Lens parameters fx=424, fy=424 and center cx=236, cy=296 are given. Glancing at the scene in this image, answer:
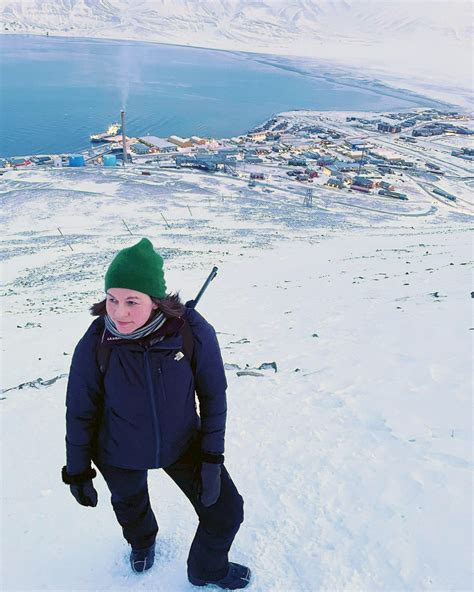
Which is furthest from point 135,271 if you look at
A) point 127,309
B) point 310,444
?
point 310,444

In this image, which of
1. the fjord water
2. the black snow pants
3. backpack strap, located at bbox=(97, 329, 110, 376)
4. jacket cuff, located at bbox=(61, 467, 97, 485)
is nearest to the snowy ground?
the black snow pants

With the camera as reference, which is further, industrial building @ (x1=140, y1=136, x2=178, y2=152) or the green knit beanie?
industrial building @ (x1=140, y1=136, x2=178, y2=152)

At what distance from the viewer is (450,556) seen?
2.88 metres

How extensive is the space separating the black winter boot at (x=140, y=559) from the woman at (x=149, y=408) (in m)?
0.12

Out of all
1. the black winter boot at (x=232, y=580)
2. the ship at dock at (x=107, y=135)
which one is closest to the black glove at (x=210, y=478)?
the black winter boot at (x=232, y=580)

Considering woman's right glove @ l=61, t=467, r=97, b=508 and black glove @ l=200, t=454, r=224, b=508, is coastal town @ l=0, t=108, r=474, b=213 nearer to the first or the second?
black glove @ l=200, t=454, r=224, b=508

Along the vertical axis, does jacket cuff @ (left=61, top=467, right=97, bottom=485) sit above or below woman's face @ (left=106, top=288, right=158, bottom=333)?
below

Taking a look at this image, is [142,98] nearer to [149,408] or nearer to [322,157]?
[322,157]

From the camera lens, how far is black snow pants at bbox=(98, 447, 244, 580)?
2.78 m

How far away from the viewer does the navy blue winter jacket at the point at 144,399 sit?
7.96 feet

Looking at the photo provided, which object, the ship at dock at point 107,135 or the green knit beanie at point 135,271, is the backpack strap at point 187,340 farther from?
Answer: the ship at dock at point 107,135

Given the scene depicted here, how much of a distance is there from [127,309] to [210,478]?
1.20m

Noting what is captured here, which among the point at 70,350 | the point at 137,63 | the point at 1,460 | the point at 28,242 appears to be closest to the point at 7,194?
the point at 28,242

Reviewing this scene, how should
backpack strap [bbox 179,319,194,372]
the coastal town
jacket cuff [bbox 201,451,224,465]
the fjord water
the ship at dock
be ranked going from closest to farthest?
backpack strap [bbox 179,319,194,372] → jacket cuff [bbox 201,451,224,465] → the coastal town → the ship at dock → the fjord water
